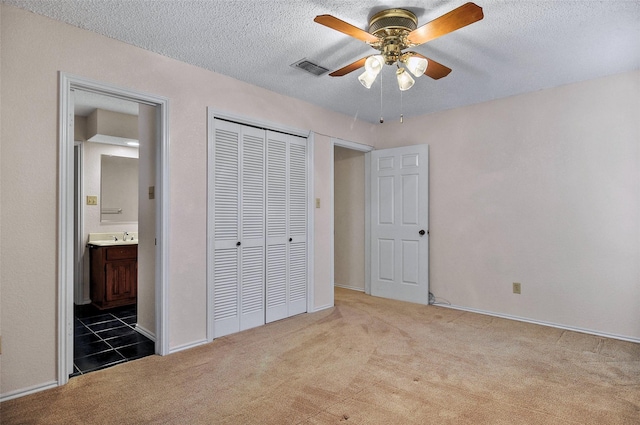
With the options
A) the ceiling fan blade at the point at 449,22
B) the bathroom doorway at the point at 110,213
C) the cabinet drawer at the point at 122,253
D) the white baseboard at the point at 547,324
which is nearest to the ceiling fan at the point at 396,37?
the ceiling fan blade at the point at 449,22

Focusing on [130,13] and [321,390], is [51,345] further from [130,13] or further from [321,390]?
[130,13]

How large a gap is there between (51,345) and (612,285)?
4.64 meters

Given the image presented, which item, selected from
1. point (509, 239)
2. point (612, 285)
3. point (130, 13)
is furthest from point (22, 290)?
point (612, 285)

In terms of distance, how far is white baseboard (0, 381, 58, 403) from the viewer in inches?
86.5

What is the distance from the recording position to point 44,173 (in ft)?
7.82

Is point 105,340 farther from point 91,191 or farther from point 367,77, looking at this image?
point 367,77

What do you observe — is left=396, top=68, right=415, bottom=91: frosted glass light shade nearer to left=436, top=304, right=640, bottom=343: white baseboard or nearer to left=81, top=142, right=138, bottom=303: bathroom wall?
left=436, top=304, right=640, bottom=343: white baseboard

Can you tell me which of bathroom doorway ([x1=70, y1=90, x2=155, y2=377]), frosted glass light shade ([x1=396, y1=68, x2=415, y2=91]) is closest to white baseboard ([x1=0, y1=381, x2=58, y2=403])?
bathroom doorway ([x1=70, y1=90, x2=155, y2=377])

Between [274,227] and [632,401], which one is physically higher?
[274,227]

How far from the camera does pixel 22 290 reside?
2.29 m

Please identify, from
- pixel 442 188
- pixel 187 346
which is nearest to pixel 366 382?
pixel 187 346

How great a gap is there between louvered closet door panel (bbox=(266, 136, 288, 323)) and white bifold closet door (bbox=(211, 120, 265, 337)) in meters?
0.09

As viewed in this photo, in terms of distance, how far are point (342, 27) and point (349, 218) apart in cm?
366

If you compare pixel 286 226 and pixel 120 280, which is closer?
pixel 286 226
